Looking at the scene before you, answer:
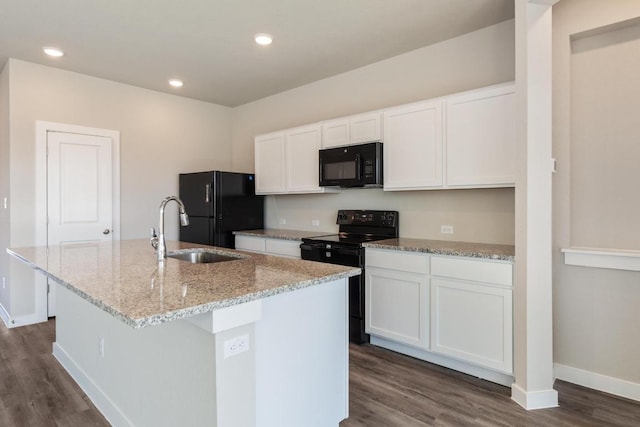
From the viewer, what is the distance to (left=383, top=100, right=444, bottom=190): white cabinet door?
2.98 meters

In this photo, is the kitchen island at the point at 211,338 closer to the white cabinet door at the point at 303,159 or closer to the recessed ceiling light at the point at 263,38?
the white cabinet door at the point at 303,159

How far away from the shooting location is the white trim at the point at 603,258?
229 cm

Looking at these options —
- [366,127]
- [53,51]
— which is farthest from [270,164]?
[53,51]

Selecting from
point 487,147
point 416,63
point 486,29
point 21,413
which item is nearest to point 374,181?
point 487,147

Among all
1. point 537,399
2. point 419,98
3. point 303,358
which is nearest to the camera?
point 303,358

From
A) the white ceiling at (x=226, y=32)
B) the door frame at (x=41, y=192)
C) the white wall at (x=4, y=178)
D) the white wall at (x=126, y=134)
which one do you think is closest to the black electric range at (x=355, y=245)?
the white ceiling at (x=226, y=32)

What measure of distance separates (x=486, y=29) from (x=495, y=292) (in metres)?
2.12

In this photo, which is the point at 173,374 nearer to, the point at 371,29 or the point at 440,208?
the point at 440,208

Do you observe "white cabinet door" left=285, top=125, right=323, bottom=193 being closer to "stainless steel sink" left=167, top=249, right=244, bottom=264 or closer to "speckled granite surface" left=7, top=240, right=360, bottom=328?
"stainless steel sink" left=167, top=249, right=244, bottom=264

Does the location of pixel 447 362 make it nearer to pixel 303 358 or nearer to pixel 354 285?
pixel 354 285

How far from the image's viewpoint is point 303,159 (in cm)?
404

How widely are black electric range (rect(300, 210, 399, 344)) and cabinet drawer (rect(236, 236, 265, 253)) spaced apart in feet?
2.32

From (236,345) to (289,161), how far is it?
3020 millimetres

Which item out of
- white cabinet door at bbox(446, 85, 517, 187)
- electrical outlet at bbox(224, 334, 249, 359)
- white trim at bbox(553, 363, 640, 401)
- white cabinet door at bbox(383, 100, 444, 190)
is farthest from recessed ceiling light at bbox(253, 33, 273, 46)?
white trim at bbox(553, 363, 640, 401)
